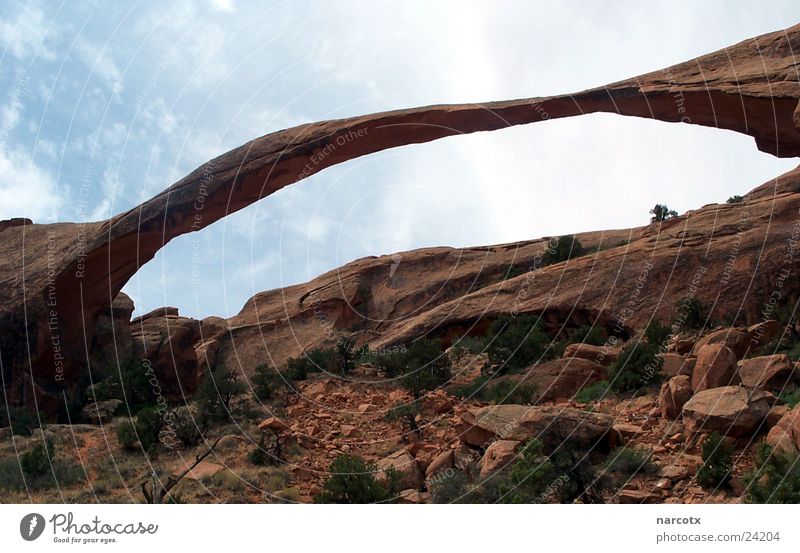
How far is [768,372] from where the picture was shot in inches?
582

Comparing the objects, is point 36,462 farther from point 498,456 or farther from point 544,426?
point 544,426

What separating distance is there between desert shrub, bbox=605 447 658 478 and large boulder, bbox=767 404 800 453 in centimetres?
182

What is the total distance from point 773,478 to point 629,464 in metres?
2.25

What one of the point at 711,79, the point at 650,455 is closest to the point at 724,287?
the point at 711,79

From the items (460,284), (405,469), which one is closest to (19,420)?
(405,469)

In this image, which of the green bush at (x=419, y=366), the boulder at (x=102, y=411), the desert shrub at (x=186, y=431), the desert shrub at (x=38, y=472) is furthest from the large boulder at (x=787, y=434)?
the boulder at (x=102, y=411)

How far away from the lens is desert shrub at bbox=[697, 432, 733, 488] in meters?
11.6

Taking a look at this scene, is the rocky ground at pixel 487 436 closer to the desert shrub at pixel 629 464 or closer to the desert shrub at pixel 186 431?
the desert shrub at pixel 629 464

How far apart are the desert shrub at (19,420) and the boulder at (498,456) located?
1280 cm

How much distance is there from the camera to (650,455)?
41.7ft

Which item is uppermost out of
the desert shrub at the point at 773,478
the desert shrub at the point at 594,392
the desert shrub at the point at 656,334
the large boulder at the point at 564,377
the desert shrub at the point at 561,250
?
the desert shrub at the point at 561,250

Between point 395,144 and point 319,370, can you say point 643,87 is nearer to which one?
point 395,144

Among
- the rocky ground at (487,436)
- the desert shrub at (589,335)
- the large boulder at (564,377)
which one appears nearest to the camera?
the rocky ground at (487,436)

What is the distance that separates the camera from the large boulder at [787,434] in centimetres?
1159
